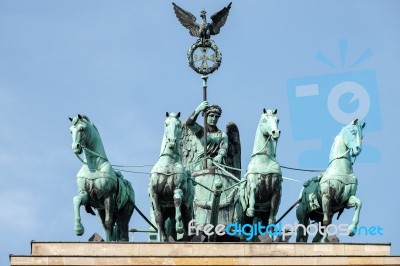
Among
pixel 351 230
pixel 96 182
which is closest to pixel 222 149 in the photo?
pixel 96 182

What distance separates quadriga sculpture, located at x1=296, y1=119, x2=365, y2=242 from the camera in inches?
2180

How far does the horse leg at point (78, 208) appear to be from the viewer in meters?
54.9

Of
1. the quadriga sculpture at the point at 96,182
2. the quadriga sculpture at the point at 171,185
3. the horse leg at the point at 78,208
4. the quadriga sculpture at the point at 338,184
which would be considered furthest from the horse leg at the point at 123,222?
the quadriga sculpture at the point at 338,184

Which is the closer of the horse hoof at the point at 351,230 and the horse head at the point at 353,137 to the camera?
the horse hoof at the point at 351,230

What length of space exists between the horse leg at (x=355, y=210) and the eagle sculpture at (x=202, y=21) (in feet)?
25.3

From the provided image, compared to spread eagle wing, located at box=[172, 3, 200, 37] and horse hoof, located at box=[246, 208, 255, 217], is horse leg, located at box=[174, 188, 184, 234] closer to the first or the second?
horse hoof, located at box=[246, 208, 255, 217]

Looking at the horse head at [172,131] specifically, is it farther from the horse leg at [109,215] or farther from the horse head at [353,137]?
the horse head at [353,137]

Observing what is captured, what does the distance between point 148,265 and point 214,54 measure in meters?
8.70

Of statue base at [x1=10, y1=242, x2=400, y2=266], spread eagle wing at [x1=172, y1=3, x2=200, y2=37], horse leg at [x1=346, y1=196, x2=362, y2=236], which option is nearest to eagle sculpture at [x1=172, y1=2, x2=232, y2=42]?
spread eagle wing at [x1=172, y1=3, x2=200, y2=37]

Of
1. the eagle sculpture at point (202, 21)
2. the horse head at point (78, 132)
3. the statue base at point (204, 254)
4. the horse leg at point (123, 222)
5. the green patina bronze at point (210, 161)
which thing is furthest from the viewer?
the eagle sculpture at point (202, 21)

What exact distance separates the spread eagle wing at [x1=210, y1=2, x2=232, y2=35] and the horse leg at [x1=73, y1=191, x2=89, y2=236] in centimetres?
769

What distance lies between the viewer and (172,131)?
55.3 m

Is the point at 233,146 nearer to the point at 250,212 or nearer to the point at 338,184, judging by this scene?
the point at 250,212

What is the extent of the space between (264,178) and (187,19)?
7.33 meters
